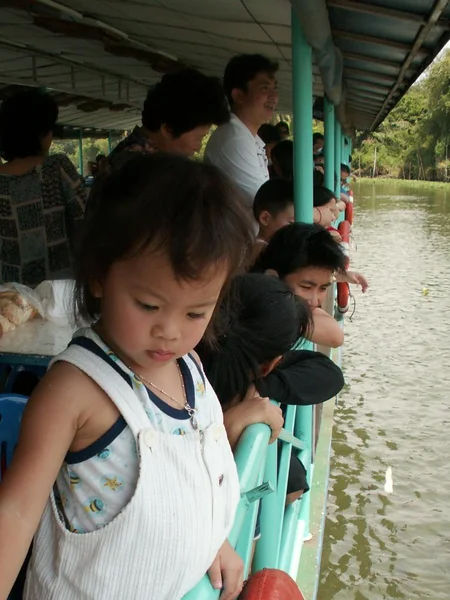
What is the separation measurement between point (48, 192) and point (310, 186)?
1.13 meters

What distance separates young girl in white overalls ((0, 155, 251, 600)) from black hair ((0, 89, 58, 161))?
160cm

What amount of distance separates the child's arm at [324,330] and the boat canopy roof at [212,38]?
1102 millimetres

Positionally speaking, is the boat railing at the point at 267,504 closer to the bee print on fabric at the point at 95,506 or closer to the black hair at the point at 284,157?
the bee print on fabric at the point at 95,506

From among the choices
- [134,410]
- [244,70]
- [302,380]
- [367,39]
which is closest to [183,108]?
[244,70]

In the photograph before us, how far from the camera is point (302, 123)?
10.4 ft

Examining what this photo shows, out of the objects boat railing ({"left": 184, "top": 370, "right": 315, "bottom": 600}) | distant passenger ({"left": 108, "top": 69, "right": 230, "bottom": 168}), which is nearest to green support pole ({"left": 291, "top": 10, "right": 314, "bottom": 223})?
distant passenger ({"left": 108, "top": 69, "right": 230, "bottom": 168})

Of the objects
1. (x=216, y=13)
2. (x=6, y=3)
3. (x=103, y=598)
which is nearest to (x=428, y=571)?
(x=216, y=13)

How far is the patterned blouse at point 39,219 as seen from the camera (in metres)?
2.62

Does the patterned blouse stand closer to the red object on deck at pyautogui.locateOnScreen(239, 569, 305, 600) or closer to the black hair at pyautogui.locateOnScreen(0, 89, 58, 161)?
the black hair at pyautogui.locateOnScreen(0, 89, 58, 161)

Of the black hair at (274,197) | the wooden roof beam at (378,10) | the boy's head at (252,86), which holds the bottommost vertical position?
the black hair at (274,197)

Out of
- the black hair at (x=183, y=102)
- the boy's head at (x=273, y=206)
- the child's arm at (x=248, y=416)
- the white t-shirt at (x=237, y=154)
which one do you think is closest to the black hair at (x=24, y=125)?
the black hair at (x=183, y=102)

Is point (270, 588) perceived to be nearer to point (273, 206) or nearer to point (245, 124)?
point (273, 206)

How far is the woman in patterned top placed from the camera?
8.58 ft

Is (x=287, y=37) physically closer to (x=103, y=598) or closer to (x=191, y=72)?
(x=191, y=72)
